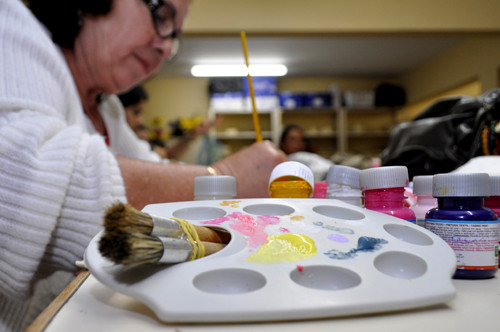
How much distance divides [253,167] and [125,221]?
15.6 inches

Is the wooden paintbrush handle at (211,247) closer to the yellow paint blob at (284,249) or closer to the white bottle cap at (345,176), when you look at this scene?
the yellow paint blob at (284,249)

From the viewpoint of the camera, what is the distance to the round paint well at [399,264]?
28cm

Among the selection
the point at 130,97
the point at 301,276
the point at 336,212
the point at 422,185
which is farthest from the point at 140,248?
the point at 130,97

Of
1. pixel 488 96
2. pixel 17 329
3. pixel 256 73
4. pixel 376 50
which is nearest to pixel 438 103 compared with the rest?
Answer: pixel 488 96

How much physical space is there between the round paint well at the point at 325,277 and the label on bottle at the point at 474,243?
121 mm

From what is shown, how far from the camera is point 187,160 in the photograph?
8.52 ft

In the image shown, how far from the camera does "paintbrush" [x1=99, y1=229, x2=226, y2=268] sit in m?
0.24

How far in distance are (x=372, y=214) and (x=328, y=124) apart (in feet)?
17.0

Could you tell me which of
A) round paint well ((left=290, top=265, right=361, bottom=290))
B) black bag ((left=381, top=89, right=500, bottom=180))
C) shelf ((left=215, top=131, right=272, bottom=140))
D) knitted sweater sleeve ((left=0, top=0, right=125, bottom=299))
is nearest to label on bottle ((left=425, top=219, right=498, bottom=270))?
round paint well ((left=290, top=265, right=361, bottom=290))

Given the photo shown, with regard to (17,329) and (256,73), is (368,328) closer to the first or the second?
(17,329)

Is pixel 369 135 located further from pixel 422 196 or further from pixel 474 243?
pixel 474 243

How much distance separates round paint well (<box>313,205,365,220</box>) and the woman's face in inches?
24.7

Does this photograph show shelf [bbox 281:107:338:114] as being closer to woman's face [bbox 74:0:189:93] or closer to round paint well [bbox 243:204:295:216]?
woman's face [bbox 74:0:189:93]

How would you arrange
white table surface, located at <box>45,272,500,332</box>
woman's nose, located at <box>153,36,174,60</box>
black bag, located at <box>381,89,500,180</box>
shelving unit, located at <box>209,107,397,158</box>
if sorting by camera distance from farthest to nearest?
shelving unit, located at <box>209,107,397,158</box>, woman's nose, located at <box>153,36,174,60</box>, black bag, located at <box>381,89,500,180</box>, white table surface, located at <box>45,272,500,332</box>
